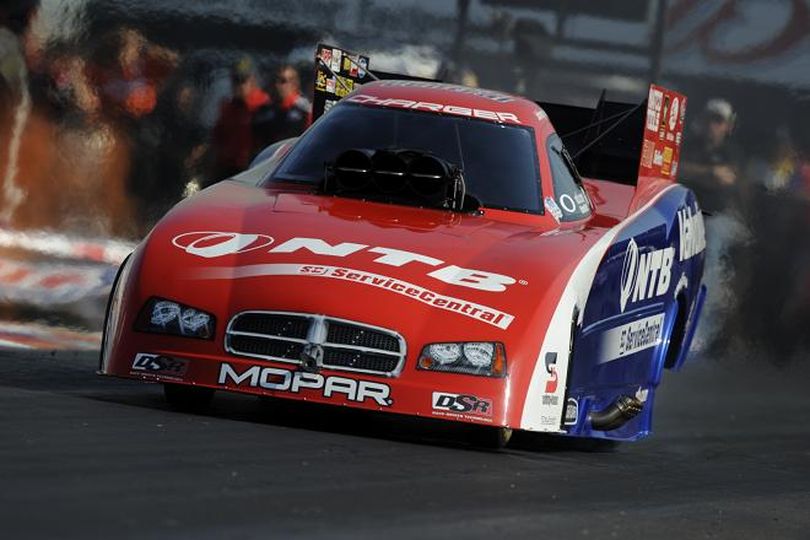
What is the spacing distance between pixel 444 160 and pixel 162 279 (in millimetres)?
1608

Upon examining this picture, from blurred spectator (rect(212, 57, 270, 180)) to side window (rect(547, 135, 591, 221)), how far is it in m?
5.87

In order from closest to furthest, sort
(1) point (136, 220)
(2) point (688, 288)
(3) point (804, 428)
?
(2) point (688, 288)
(3) point (804, 428)
(1) point (136, 220)

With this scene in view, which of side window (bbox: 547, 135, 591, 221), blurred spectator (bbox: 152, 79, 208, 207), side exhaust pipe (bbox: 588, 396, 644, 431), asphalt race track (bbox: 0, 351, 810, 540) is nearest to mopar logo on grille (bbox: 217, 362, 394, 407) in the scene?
asphalt race track (bbox: 0, 351, 810, 540)

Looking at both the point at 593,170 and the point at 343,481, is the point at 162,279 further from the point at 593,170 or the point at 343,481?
the point at 593,170

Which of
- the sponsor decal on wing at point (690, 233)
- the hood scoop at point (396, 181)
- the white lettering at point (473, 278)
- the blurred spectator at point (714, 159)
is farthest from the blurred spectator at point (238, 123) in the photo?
the white lettering at point (473, 278)

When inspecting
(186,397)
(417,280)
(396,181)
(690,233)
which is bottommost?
(186,397)

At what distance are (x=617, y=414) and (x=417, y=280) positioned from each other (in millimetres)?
1392

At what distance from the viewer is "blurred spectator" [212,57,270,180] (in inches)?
554

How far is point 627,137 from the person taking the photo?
32.2 ft

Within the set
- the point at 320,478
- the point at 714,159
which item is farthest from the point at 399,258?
the point at 714,159

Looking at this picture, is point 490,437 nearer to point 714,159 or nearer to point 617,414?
point 617,414

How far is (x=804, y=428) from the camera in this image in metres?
10.0

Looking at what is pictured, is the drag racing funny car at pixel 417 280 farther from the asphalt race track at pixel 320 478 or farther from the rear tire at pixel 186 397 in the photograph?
the asphalt race track at pixel 320 478

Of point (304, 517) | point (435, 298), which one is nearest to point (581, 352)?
point (435, 298)
